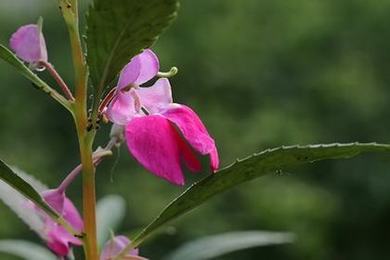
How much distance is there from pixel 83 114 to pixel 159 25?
94mm

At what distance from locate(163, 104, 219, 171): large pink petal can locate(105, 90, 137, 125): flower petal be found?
0.9 inches

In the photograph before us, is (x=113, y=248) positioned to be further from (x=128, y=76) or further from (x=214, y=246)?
(x=214, y=246)

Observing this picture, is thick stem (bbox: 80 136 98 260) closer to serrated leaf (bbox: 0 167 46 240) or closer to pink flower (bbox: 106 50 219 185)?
pink flower (bbox: 106 50 219 185)

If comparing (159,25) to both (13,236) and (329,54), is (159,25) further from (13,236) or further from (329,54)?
(329,54)

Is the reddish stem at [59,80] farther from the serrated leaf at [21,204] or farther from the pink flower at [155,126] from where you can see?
the serrated leaf at [21,204]

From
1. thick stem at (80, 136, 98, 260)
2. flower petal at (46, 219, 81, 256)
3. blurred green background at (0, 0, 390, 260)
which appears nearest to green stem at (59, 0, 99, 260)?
thick stem at (80, 136, 98, 260)

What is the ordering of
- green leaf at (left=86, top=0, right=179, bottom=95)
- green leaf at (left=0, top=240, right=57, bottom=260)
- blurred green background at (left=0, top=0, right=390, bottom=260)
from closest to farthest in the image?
green leaf at (left=86, top=0, right=179, bottom=95) → green leaf at (left=0, top=240, right=57, bottom=260) → blurred green background at (left=0, top=0, right=390, bottom=260)

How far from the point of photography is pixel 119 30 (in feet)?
1.86

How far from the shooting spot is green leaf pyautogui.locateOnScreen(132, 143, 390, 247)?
600 millimetres

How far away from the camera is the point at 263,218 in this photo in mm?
2416

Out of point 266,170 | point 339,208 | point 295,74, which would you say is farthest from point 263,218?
point 266,170

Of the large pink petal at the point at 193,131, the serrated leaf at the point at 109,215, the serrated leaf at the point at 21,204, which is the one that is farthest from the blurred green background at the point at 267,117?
the large pink petal at the point at 193,131

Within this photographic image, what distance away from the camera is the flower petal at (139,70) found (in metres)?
0.60

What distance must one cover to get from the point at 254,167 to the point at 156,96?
3.0 inches
